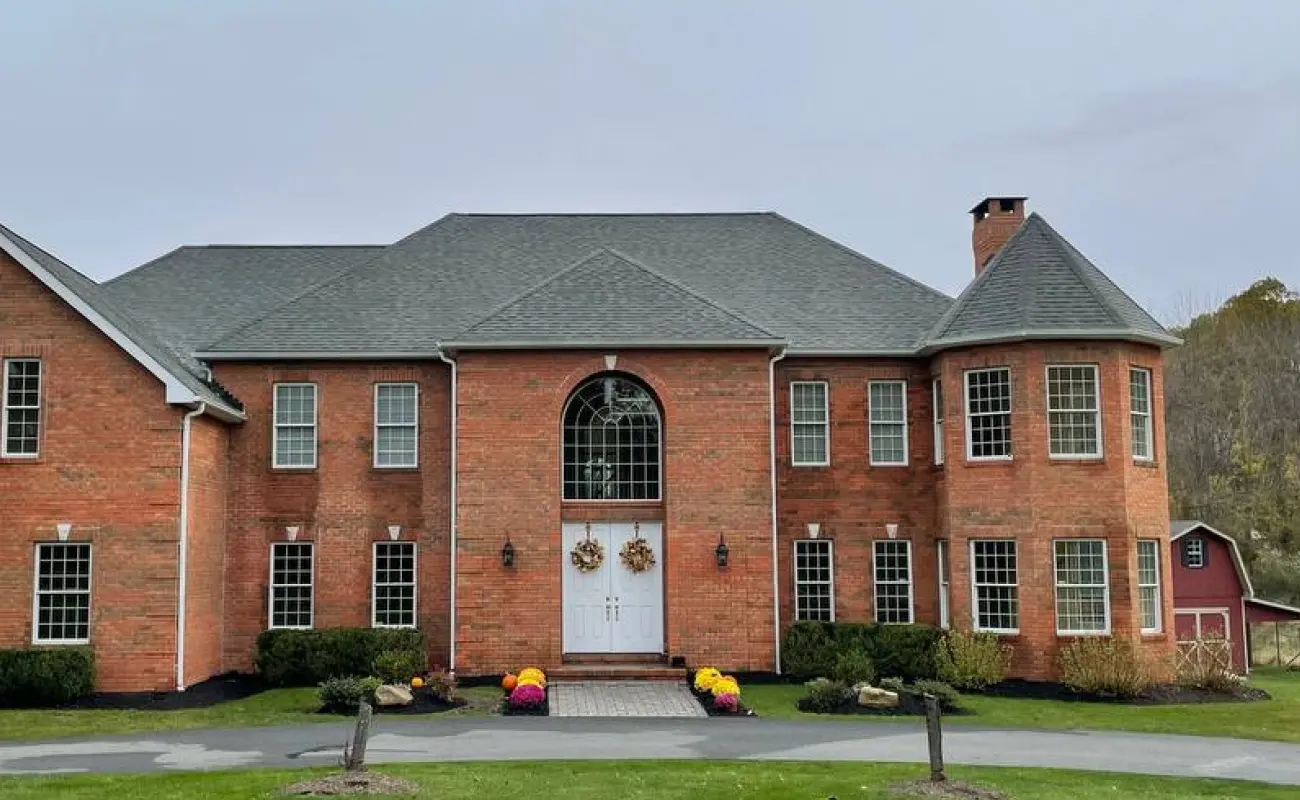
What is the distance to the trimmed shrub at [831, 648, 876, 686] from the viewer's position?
844 inches

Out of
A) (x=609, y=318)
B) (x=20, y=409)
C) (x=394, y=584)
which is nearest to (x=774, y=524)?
(x=609, y=318)

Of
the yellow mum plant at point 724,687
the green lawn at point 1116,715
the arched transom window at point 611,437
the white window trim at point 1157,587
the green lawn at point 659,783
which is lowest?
the green lawn at point 1116,715

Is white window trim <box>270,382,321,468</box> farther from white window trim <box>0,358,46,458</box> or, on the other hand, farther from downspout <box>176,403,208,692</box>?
white window trim <box>0,358,46,458</box>

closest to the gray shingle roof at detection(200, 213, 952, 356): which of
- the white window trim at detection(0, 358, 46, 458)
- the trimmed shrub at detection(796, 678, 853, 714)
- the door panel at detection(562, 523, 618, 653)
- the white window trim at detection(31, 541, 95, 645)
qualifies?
the white window trim at detection(0, 358, 46, 458)

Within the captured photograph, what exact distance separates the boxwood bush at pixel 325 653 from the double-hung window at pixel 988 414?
11.5 m

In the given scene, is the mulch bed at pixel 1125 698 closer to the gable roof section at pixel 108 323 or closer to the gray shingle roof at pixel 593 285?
the gray shingle roof at pixel 593 285

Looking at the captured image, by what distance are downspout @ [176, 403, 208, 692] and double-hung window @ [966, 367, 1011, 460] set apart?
14461 millimetres

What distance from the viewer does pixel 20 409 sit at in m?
21.1

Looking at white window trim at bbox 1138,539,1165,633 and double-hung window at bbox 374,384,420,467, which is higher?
double-hung window at bbox 374,384,420,467

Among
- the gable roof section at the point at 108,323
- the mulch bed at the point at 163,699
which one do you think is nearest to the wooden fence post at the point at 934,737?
the mulch bed at the point at 163,699

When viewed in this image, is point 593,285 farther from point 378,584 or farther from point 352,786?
point 352,786

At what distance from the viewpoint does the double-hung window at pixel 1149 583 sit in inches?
871

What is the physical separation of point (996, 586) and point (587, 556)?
788cm

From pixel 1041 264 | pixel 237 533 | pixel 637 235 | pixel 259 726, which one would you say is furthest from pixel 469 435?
pixel 1041 264
